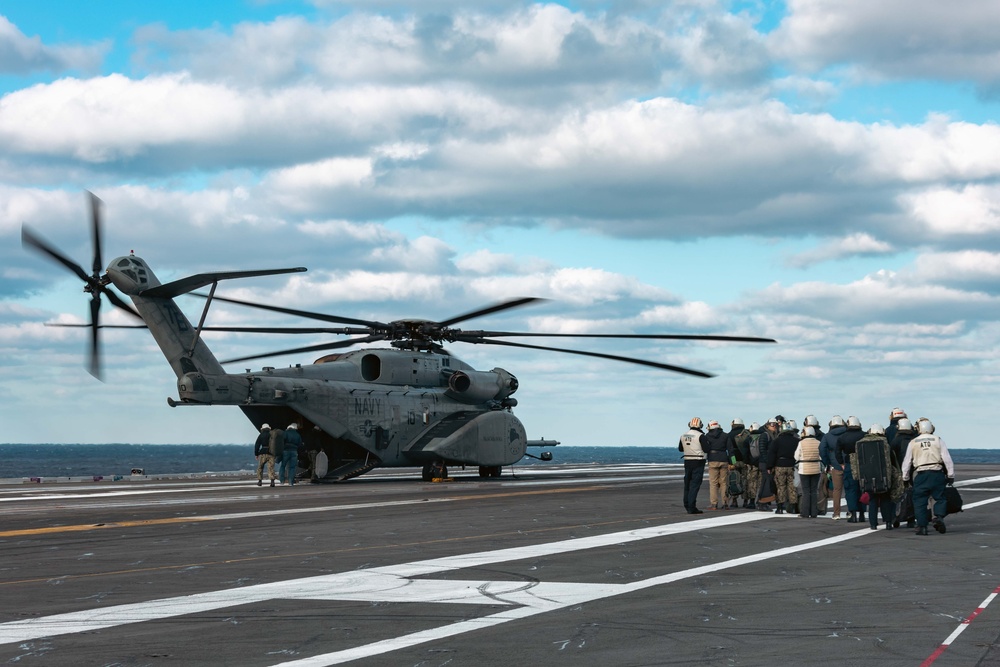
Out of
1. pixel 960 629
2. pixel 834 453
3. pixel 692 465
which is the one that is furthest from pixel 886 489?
pixel 960 629

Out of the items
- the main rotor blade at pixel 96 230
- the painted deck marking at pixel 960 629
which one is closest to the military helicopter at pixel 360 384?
the main rotor blade at pixel 96 230

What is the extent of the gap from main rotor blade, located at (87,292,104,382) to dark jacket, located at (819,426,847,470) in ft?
59.9

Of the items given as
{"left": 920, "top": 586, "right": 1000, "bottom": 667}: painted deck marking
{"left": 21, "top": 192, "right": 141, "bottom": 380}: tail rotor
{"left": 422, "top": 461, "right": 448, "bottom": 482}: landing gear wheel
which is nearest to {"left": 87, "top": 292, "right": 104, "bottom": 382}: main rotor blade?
{"left": 21, "top": 192, "right": 141, "bottom": 380}: tail rotor

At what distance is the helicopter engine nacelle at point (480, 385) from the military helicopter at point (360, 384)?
5 centimetres

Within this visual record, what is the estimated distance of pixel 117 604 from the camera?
1148 cm

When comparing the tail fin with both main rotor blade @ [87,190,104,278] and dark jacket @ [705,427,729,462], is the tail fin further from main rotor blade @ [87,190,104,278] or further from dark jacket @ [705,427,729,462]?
dark jacket @ [705,427,729,462]

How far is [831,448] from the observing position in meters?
22.8

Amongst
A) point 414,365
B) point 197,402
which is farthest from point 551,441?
point 197,402

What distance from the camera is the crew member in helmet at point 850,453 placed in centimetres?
2197

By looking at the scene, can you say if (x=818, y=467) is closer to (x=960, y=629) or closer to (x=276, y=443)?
(x=960, y=629)

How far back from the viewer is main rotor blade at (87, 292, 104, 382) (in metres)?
30.1

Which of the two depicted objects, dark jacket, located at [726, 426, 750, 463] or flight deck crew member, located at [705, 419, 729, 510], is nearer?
flight deck crew member, located at [705, 419, 729, 510]

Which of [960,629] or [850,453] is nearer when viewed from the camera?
[960,629]

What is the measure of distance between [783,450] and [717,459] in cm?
178
